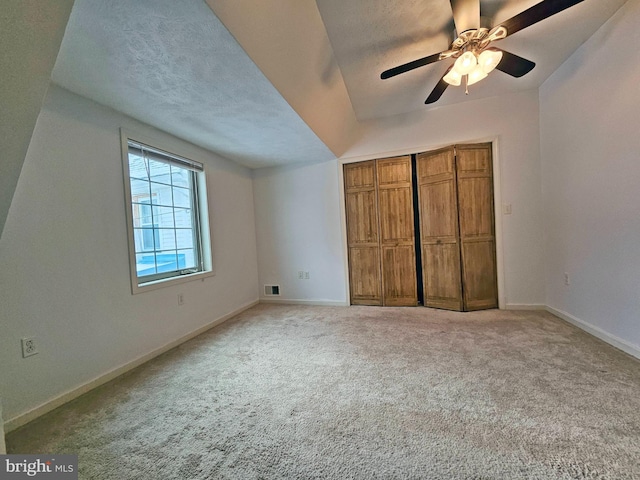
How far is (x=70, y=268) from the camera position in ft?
6.04

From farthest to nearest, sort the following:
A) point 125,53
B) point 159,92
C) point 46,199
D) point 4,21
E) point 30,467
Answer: point 159,92 → point 46,199 → point 125,53 → point 30,467 → point 4,21

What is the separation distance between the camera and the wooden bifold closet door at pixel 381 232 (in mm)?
3588

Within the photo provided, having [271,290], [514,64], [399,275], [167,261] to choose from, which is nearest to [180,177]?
[167,261]

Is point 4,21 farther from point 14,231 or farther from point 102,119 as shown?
point 102,119

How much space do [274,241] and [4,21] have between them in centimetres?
338

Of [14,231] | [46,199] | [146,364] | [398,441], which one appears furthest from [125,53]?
[398,441]

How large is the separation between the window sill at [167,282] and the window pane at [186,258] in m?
0.15

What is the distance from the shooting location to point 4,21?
84 centimetres

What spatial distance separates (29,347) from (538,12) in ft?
12.0

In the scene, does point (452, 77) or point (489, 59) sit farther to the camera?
point (452, 77)

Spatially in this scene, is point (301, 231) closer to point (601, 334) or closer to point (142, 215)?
point (142, 215)

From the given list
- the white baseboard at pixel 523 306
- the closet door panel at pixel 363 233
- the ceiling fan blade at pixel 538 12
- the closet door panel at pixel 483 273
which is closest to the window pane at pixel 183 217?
the closet door panel at pixel 363 233

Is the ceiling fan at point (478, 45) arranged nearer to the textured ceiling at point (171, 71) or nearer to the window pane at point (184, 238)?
the textured ceiling at point (171, 71)

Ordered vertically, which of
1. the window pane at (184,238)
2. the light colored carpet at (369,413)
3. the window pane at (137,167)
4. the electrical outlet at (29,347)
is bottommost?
the light colored carpet at (369,413)
